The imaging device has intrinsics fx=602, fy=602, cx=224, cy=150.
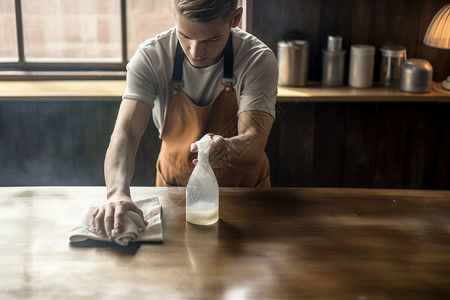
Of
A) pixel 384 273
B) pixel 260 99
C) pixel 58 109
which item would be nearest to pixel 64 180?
pixel 58 109

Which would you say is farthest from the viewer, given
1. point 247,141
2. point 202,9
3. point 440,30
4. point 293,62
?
point 293,62

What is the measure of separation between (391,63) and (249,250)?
1972 millimetres

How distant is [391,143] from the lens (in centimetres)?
337

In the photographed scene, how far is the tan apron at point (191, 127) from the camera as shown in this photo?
7.38 feet

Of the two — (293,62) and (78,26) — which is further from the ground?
(78,26)

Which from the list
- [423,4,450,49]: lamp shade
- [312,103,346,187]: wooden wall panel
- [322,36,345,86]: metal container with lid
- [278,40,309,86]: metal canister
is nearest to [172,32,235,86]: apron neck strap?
[278,40,309,86]: metal canister

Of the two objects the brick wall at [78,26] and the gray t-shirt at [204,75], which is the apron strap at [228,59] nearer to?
the gray t-shirt at [204,75]

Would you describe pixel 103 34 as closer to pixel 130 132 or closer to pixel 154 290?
pixel 130 132

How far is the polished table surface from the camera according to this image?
1433mm

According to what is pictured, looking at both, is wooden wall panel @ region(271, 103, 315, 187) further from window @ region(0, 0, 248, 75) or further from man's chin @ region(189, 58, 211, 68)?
man's chin @ region(189, 58, 211, 68)

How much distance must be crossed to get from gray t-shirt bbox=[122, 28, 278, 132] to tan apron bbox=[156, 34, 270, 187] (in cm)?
3

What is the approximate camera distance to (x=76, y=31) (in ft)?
11.0

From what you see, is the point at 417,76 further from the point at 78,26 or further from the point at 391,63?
the point at 78,26

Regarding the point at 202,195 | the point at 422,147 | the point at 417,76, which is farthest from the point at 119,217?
the point at 422,147
